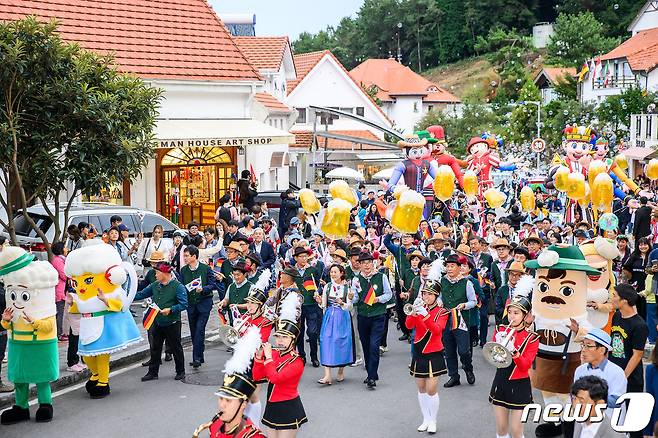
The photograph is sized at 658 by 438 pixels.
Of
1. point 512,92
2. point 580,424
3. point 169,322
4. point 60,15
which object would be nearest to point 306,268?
point 169,322

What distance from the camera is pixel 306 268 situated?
41.8ft

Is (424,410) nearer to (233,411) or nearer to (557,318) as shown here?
(557,318)

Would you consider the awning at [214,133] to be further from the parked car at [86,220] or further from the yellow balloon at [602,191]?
the yellow balloon at [602,191]

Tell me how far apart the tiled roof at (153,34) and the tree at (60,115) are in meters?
9.86

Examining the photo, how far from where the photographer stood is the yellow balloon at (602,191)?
1733 centimetres

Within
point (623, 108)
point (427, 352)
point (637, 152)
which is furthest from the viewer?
point (623, 108)

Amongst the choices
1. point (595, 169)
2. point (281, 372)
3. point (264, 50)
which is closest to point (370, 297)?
point (281, 372)

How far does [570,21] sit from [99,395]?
7131 centimetres

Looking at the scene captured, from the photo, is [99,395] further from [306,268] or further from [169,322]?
[306,268]

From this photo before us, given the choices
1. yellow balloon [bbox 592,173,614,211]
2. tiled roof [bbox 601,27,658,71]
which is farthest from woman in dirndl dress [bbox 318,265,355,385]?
tiled roof [bbox 601,27,658,71]

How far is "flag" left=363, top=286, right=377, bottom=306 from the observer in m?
11.6

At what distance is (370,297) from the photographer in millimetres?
11672

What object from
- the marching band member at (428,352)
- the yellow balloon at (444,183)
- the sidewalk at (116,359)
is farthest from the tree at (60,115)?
the yellow balloon at (444,183)

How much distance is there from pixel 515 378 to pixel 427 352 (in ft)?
4.93
